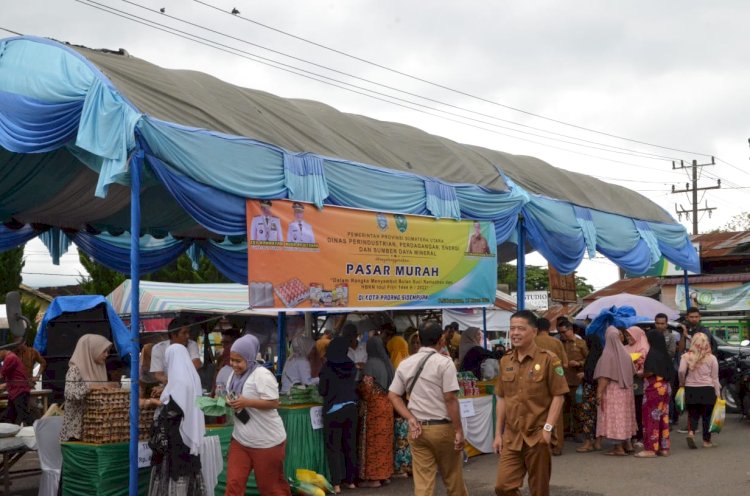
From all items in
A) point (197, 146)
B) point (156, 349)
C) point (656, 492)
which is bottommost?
point (656, 492)

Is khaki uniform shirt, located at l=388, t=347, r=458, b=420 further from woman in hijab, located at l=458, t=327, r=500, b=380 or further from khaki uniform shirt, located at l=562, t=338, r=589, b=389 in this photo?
khaki uniform shirt, located at l=562, t=338, r=589, b=389

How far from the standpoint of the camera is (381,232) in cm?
949

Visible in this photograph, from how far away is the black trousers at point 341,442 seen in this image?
29.1 ft

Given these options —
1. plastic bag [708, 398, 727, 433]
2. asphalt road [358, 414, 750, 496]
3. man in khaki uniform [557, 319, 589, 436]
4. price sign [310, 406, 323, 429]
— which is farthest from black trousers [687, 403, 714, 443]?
price sign [310, 406, 323, 429]

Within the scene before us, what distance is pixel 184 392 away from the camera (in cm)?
691

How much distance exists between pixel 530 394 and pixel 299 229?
10.7ft

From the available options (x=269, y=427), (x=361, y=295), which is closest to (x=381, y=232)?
(x=361, y=295)

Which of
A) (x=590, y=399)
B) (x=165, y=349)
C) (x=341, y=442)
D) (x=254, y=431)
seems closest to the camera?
(x=254, y=431)

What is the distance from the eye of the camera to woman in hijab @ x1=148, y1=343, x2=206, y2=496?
22.6 feet

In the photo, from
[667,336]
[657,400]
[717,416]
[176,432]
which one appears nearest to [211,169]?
[176,432]

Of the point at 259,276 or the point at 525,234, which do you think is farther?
the point at 525,234

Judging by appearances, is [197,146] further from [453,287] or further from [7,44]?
[453,287]

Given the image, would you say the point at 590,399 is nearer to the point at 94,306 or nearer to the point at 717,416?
the point at 717,416

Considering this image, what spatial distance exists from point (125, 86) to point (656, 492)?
6.60 m
